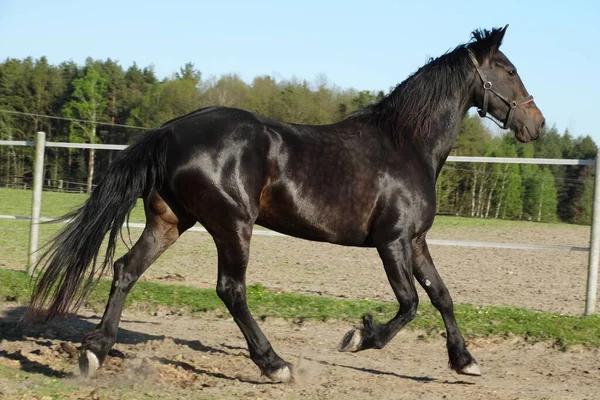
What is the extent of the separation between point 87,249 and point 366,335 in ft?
6.42

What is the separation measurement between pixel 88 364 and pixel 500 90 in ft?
11.7

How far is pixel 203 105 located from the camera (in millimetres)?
45656

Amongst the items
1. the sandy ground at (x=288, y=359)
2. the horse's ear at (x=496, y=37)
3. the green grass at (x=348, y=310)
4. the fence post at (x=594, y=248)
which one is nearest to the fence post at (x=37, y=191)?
the green grass at (x=348, y=310)

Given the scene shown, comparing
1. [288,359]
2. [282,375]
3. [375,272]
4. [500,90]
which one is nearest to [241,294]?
[282,375]

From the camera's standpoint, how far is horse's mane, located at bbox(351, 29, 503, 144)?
556cm

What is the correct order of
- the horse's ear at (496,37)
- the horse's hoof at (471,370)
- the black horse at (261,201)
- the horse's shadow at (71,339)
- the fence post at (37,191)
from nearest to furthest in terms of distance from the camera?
1. the black horse at (261,201)
2. the horse's shadow at (71,339)
3. the horse's hoof at (471,370)
4. the horse's ear at (496,37)
5. the fence post at (37,191)

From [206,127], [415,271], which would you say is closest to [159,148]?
[206,127]

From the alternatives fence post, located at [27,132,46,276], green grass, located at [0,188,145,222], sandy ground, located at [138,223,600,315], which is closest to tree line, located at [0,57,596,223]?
green grass, located at [0,188,145,222]

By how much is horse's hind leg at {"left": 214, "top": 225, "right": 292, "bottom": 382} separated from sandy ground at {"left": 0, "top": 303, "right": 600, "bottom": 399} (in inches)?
5.1

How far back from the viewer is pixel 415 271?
5.54m

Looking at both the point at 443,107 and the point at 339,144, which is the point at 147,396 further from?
the point at 443,107

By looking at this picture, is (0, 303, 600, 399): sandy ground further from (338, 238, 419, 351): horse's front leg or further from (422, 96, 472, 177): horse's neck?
(422, 96, 472, 177): horse's neck

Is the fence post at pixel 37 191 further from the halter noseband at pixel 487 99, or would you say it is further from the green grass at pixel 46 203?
the green grass at pixel 46 203

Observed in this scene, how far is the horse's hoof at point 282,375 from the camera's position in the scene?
4.96 m
